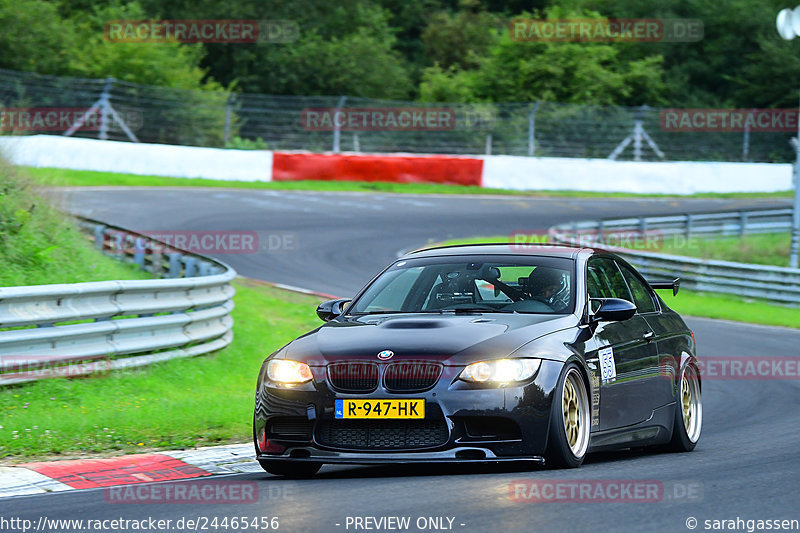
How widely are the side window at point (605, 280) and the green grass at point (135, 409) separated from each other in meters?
2.78

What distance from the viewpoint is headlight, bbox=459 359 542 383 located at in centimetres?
680

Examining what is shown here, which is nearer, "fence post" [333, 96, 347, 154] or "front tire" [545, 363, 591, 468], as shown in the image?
"front tire" [545, 363, 591, 468]

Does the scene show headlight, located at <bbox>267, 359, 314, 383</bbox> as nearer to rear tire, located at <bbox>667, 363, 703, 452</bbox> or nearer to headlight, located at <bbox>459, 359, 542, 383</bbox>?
headlight, located at <bbox>459, 359, 542, 383</bbox>

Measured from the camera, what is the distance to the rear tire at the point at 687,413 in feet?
29.0

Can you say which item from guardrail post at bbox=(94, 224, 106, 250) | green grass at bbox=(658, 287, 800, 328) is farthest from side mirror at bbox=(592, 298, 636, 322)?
green grass at bbox=(658, 287, 800, 328)

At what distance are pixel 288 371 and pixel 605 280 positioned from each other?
247 cm

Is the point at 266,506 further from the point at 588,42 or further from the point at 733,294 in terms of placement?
the point at 588,42

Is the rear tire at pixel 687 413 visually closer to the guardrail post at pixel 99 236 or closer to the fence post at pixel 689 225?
the guardrail post at pixel 99 236

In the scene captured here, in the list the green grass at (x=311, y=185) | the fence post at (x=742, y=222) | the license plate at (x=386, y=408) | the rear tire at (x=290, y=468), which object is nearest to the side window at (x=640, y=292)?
the license plate at (x=386, y=408)

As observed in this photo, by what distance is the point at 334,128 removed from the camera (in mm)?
36500

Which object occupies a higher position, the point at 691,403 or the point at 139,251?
the point at 139,251

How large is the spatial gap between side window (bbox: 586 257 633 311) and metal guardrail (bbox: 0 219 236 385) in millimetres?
4374

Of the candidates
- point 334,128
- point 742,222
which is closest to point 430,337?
point 742,222

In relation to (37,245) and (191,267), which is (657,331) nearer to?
(37,245)
